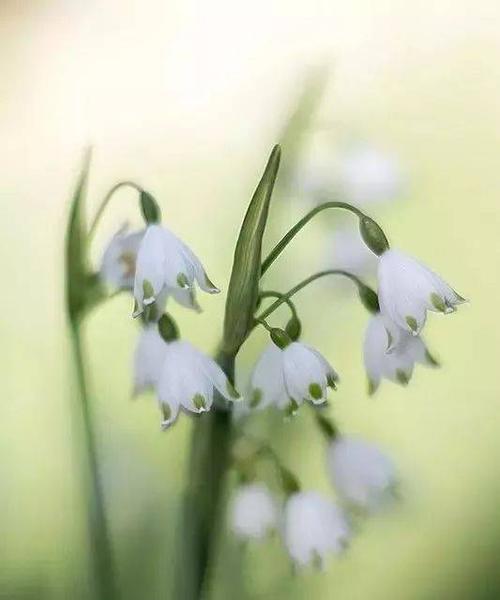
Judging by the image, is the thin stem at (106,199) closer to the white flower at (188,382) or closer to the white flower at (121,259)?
A: the white flower at (121,259)

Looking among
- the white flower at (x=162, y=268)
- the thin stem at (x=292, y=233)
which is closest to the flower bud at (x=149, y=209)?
the white flower at (x=162, y=268)

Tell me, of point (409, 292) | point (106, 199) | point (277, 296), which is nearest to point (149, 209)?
point (106, 199)

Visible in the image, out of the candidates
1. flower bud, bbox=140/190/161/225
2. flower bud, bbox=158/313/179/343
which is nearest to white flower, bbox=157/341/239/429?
flower bud, bbox=158/313/179/343

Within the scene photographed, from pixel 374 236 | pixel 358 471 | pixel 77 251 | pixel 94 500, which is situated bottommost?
pixel 94 500

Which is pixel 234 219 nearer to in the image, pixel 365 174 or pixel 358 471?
pixel 365 174

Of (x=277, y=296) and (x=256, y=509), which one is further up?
(x=277, y=296)

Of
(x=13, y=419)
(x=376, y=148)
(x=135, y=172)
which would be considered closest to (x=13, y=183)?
(x=135, y=172)
